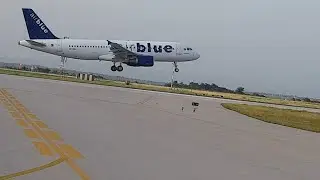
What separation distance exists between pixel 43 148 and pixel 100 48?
44.9 m

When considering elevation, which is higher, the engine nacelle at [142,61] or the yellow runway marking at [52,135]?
the engine nacelle at [142,61]

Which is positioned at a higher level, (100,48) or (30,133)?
(100,48)

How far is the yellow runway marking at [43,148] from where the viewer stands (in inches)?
358

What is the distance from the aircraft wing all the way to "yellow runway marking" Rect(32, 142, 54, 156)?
40.6 meters

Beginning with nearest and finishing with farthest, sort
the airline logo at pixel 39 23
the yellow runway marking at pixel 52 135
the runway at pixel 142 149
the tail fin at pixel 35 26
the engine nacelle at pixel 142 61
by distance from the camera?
the runway at pixel 142 149, the yellow runway marking at pixel 52 135, the engine nacelle at pixel 142 61, the tail fin at pixel 35 26, the airline logo at pixel 39 23

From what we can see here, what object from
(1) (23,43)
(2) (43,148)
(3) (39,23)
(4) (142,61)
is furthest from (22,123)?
(3) (39,23)

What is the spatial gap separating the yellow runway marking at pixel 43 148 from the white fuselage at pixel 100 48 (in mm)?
43115

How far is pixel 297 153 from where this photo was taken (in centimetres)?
1227

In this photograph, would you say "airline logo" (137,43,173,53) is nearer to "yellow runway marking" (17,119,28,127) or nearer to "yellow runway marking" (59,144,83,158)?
"yellow runway marking" (17,119,28,127)

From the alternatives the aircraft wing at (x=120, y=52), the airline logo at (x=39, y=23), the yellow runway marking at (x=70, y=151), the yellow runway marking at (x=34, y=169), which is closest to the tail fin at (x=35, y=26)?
the airline logo at (x=39, y=23)

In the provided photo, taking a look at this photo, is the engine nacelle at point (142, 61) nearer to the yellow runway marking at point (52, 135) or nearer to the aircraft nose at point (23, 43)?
the aircraft nose at point (23, 43)

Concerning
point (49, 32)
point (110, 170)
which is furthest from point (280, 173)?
point (49, 32)

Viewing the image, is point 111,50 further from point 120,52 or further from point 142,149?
point 142,149

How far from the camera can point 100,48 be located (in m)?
54.0
